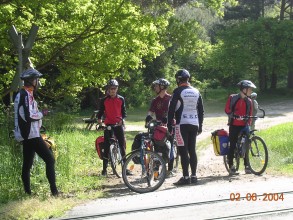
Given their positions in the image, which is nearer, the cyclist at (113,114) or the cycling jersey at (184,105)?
the cycling jersey at (184,105)

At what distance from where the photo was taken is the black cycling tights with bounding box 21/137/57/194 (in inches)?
282

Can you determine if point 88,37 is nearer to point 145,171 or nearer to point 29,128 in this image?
point 145,171

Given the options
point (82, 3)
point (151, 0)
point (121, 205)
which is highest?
point (151, 0)

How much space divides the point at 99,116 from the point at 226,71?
39701 millimetres

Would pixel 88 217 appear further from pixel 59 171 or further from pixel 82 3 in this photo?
pixel 82 3

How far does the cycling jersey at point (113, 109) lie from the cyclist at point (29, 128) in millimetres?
2290

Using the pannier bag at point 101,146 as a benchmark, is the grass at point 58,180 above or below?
below

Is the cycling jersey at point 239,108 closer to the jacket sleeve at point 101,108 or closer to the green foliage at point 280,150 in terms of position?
the green foliage at point 280,150

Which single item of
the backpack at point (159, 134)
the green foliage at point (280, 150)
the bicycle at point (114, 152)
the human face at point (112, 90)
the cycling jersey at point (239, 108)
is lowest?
the green foliage at point (280, 150)

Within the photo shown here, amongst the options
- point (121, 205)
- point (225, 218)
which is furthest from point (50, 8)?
point (225, 218)

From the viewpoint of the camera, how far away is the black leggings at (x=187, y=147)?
827 centimetres

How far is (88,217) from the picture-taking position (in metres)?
5.92

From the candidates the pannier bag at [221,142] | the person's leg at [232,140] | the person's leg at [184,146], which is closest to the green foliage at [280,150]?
the person's leg at [232,140]

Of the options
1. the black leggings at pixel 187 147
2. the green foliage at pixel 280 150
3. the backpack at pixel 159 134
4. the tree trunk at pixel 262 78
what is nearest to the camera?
the black leggings at pixel 187 147
